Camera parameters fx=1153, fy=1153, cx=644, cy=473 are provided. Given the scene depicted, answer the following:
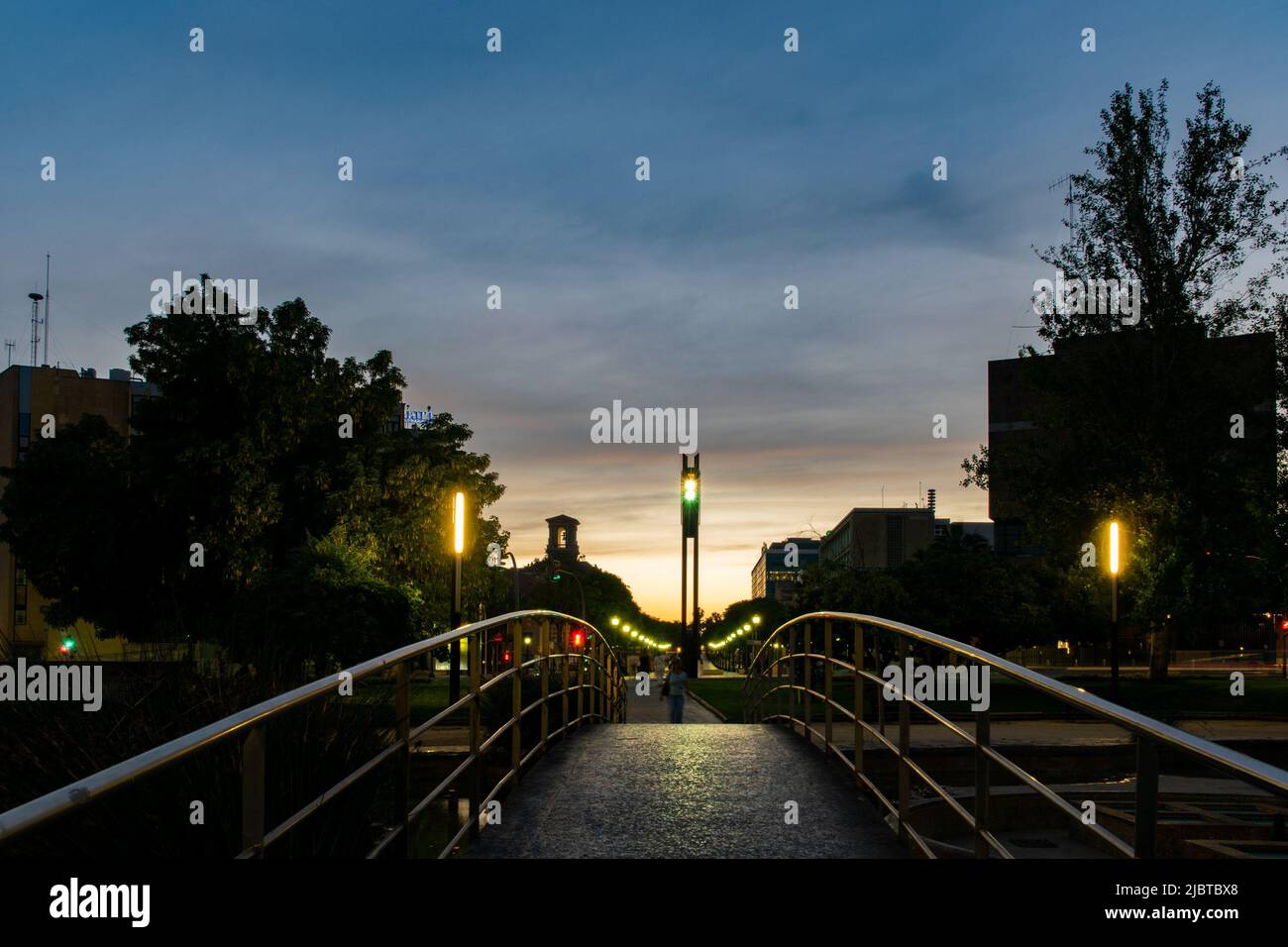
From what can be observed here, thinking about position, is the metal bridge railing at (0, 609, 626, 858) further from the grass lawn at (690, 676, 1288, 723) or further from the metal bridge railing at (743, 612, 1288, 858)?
the grass lawn at (690, 676, 1288, 723)

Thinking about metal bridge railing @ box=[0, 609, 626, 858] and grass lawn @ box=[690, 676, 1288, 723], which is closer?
metal bridge railing @ box=[0, 609, 626, 858]

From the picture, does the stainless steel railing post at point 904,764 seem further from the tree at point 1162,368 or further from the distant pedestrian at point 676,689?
the tree at point 1162,368

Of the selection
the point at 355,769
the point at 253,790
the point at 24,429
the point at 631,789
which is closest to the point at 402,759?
the point at 355,769

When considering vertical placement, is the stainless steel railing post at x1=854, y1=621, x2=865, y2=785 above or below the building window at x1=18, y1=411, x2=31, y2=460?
below

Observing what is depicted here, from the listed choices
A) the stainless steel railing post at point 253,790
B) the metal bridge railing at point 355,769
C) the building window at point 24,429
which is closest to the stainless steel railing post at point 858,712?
the metal bridge railing at point 355,769

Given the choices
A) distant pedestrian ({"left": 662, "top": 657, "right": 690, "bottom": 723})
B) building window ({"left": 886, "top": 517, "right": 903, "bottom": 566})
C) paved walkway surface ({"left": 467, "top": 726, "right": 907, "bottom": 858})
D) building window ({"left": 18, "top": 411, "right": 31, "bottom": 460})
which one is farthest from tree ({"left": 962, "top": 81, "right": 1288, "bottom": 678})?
building window ({"left": 886, "top": 517, "right": 903, "bottom": 566})

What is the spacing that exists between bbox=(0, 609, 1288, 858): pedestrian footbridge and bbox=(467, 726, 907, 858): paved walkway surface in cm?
2

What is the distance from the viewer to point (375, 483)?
34750 millimetres

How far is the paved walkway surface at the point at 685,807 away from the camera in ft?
18.9

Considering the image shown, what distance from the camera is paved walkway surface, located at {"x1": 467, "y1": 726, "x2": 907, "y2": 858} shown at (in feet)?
18.9

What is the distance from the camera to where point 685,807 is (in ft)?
21.6
